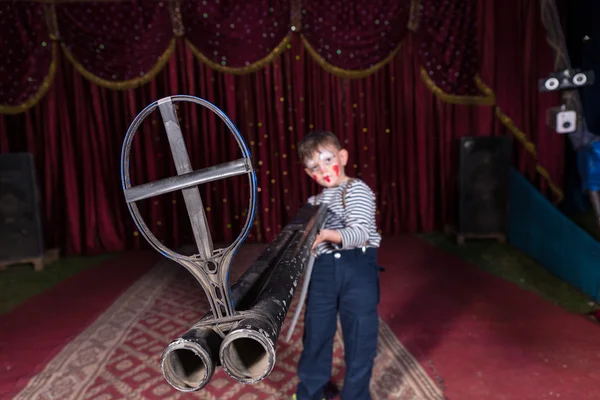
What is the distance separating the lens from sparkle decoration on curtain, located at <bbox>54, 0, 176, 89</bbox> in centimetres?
356

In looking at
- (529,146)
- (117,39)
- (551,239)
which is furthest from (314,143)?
(529,146)

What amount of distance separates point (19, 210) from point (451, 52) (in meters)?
3.62

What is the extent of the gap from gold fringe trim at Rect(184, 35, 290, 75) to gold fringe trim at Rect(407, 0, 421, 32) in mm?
1025

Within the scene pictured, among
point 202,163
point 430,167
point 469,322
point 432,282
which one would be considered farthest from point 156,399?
point 430,167

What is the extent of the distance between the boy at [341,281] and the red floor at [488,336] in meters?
0.45

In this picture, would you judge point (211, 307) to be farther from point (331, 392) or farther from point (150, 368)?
point (150, 368)

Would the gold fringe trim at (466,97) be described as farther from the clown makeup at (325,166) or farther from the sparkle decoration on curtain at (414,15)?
the clown makeup at (325,166)

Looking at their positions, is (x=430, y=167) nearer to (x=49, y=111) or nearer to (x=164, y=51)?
(x=164, y=51)

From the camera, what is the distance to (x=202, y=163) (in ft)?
12.6

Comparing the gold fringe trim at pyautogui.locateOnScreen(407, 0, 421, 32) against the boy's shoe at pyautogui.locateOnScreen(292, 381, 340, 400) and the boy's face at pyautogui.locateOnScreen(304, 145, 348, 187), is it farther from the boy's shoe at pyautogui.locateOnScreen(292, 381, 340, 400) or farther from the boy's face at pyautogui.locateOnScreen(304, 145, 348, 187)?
the boy's shoe at pyautogui.locateOnScreen(292, 381, 340, 400)

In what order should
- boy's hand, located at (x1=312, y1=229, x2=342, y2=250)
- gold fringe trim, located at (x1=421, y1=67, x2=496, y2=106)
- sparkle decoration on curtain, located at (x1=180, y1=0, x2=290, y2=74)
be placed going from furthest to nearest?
1. gold fringe trim, located at (x1=421, y1=67, x2=496, y2=106)
2. sparkle decoration on curtain, located at (x1=180, y1=0, x2=290, y2=74)
3. boy's hand, located at (x1=312, y1=229, x2=342, y2=250)

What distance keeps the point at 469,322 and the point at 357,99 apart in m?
2.26

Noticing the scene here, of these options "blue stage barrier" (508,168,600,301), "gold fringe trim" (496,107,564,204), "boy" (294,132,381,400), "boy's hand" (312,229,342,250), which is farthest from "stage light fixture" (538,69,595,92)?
"gold fringe trim" (496,107,564,204)

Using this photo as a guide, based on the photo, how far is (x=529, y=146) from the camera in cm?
370
